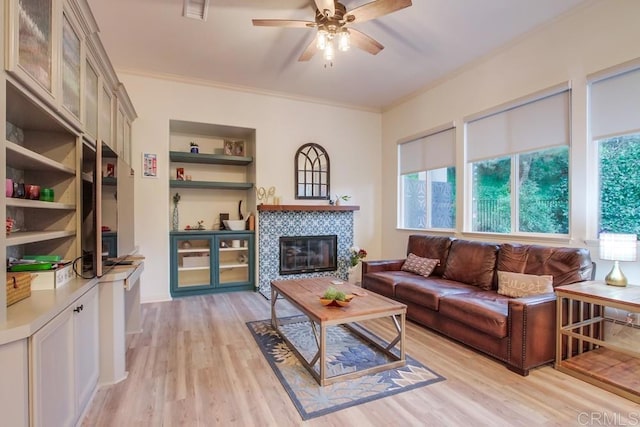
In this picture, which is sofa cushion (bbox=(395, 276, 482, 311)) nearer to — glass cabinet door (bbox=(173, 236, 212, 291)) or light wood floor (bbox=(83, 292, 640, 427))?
light wood floor (bbox=(83, 292, 640, 427))

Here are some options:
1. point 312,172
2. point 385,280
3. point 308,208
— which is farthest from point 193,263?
point 385,280

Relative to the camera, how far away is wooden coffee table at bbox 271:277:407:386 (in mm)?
2289

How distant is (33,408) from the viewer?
132 centimetres

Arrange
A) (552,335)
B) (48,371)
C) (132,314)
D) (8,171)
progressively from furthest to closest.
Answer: (132,314)
(552,335)
(8,171)
(48,371)

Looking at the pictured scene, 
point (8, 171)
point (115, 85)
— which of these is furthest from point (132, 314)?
point (115, 85)

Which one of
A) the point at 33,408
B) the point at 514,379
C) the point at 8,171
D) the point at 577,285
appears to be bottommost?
the point at 514,379

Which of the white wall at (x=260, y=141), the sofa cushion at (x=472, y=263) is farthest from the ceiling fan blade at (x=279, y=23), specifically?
the sofa cushion at (x=472, y=263)

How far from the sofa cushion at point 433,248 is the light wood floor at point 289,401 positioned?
1.26 metres

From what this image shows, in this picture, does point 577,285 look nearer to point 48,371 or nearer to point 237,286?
point 48,371

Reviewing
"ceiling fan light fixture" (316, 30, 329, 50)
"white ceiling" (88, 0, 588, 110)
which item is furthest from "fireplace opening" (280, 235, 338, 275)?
"ceiling fan light fixture" (316, 30, 329, 50)

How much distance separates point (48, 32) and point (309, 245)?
416 centimetres

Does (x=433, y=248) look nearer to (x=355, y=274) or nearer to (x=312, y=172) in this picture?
(x=355, y=274)

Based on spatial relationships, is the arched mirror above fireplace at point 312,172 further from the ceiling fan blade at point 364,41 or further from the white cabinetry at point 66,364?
the white cabinetry at point 66,364

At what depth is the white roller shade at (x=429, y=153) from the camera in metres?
4.52
